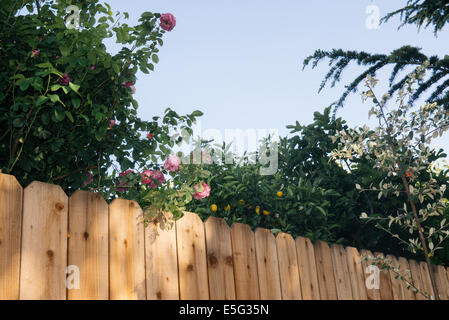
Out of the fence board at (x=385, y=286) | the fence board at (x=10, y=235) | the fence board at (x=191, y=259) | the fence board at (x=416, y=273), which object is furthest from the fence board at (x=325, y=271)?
the fence board at (x=10, y=235)

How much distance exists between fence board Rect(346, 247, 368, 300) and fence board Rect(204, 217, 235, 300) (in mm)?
1606

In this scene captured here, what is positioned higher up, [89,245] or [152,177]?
[152,177]

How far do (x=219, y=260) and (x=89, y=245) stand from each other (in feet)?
3.34

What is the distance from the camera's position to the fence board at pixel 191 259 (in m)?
2.98

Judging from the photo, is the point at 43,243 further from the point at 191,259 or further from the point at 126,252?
the point at 191,259

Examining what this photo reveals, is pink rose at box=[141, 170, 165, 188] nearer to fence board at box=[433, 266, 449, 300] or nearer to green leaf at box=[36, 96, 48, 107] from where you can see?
green leaf at box=[36, 96, 48, 107]

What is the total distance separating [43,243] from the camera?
2.36 meters

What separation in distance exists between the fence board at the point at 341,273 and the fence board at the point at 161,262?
1.86 m

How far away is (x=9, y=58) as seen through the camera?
280 centimetres

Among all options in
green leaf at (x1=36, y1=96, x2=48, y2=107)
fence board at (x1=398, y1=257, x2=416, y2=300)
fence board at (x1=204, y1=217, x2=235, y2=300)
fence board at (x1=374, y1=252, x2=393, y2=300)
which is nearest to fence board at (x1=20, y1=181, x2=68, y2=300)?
green leaf at (x1=36, y1=96, x2=48, y2=107)

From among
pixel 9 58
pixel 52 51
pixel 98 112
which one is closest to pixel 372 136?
pixel 98 112

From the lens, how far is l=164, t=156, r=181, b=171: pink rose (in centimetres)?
305

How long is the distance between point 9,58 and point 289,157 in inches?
138

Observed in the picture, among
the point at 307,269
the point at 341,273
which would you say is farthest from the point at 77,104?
the point at 341,273
